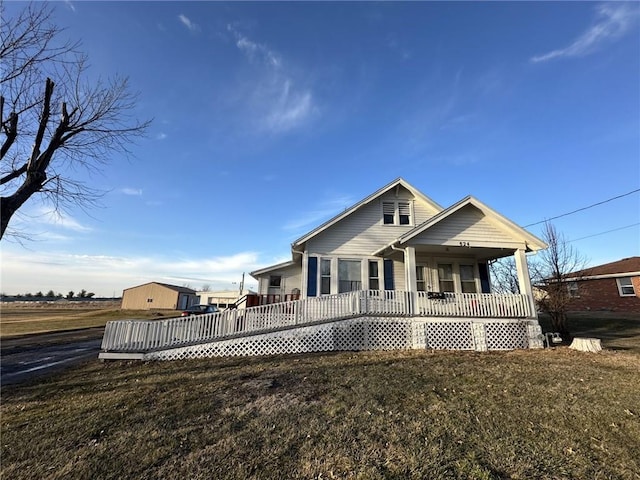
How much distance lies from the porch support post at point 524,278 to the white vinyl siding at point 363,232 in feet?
14.5

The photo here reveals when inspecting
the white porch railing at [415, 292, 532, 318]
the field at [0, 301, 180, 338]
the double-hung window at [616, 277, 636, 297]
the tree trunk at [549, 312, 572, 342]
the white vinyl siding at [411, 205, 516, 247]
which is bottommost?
the field at [0, 301, 180, 338]

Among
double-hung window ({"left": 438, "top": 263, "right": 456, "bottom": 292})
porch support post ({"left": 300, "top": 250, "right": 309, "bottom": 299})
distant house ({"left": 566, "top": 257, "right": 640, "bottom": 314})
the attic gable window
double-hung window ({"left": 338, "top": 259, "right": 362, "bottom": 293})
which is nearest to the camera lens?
porch support post ({"left": 300, "top": 250, "right": 309, "bottom": 299})

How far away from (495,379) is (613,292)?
2412 centimetres

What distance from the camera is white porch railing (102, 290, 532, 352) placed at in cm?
1020

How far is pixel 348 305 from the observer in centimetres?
1163

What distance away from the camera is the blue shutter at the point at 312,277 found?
1359 cm

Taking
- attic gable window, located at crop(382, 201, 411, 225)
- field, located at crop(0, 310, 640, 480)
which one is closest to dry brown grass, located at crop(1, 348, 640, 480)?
field, located at crop(0, 310, 640, 480)

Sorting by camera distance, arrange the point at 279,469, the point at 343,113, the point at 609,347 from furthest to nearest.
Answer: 1. the point at 343,113
2. the point at 609,347
3. the point at 279,469

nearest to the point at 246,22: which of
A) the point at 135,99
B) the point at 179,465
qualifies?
the point at 135,99

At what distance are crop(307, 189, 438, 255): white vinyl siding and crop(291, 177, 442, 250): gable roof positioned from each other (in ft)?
0.90

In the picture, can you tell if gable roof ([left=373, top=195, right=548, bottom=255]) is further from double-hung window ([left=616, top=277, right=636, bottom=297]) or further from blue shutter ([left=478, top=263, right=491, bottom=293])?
double-hung window ([left=616, top=277, right=636, bottom=297])

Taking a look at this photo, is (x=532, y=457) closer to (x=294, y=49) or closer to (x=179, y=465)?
(x=179, y=465)

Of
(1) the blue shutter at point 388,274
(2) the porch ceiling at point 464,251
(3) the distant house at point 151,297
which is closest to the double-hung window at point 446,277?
(2) the porch ceiling at point 464,251

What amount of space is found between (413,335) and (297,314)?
440 centimetres
